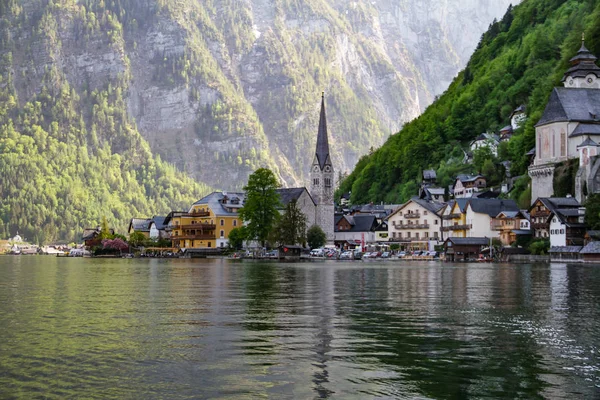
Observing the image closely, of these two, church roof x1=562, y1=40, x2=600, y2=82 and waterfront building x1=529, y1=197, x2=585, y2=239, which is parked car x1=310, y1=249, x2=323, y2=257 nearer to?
waterfront building x1=529, y1=197, x2=585, y2=239

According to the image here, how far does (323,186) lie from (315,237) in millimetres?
17856

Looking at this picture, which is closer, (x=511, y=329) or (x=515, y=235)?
(x=511, y=329)

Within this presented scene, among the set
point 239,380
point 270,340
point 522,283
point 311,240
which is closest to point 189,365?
point 239,380

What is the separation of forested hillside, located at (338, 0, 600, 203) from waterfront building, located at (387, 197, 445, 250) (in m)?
14.4

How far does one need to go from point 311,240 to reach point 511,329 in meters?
114

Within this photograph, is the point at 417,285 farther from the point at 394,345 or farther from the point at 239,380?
the point at 239,380

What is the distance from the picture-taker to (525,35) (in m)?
177

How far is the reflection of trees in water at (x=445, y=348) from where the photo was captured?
1675 centimetres

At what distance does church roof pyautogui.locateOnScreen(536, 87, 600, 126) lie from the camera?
110312mm

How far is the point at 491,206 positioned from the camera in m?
118

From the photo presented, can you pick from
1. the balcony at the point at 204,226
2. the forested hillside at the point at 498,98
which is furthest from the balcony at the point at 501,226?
the balcony at the point at 204,226

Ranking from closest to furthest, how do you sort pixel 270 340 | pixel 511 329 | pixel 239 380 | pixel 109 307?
pixel 239 380
pixel 270 340
pixel 511 329
pixel 109 307

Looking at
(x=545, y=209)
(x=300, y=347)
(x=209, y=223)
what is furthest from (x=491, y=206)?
(x=300, y=347)

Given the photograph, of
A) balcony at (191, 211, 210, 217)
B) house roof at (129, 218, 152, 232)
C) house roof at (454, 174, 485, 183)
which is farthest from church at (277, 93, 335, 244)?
house roof at (129, 218, 152, 232)
